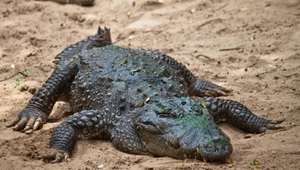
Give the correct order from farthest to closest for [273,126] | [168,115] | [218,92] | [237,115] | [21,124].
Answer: [218,92], [21,124], [237,115], [273,126], [168,115]

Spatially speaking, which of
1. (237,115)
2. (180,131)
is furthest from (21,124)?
(237,115)

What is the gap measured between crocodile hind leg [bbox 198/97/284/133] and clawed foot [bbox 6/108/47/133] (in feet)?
6.29

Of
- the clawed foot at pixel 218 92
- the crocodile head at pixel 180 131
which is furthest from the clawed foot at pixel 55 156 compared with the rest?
the clawed foot at pixel 218 92

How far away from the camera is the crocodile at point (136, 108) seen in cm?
534

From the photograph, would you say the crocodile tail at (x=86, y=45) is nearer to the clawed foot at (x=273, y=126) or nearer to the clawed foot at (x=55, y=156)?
the clawed foot at (x=55, y=156)

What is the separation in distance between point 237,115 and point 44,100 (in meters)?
2.35

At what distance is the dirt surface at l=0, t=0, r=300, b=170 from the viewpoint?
17.8ft

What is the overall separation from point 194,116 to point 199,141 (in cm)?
39

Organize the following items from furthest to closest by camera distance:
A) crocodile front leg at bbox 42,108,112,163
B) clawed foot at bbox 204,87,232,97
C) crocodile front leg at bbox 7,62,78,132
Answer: clawed foot at bbox 204,87,232,97 < crocodile front leg at bbox 7,62,78,132 < crocodile front leg at bbox 42,108,112,163

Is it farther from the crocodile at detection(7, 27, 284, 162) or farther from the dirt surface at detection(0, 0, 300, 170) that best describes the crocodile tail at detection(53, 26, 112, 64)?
the dirt surface at detection(0, 0, 300, 170)

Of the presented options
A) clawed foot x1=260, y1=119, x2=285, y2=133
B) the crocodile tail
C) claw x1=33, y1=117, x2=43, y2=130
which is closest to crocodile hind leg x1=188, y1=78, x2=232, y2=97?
clawed foot x1=260, y1=119, x2=285, y2=133

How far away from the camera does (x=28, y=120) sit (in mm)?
6691

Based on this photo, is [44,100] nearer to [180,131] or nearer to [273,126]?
[180,131]

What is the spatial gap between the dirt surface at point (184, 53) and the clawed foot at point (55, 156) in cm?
9
